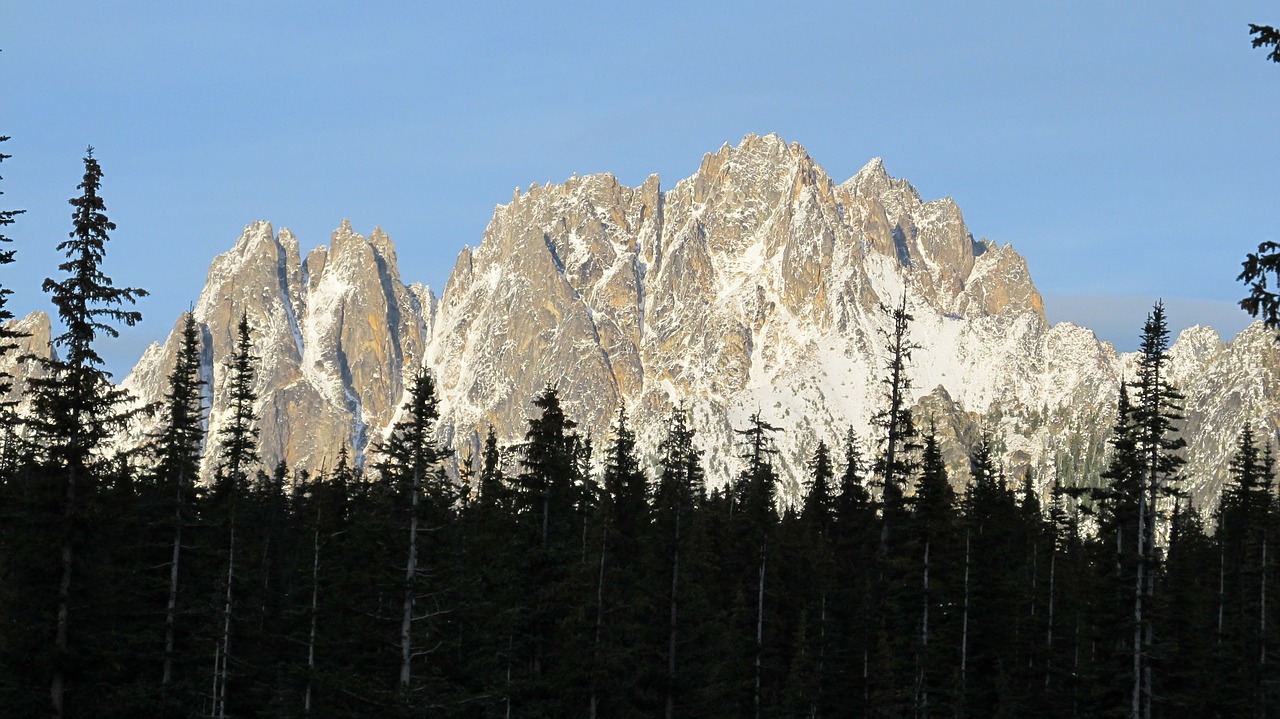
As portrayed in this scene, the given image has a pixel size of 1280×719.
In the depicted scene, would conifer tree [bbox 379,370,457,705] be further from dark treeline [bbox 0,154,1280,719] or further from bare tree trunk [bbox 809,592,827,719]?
bare tree trunk [bbox 809,592,827,719]

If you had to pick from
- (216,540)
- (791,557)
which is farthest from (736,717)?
(216,540)

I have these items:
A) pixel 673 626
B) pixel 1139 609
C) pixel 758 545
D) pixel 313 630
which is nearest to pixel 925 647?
pixel 1139 609

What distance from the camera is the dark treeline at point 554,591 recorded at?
41281 millimetres

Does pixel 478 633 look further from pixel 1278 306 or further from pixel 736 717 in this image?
pixel 1278 306

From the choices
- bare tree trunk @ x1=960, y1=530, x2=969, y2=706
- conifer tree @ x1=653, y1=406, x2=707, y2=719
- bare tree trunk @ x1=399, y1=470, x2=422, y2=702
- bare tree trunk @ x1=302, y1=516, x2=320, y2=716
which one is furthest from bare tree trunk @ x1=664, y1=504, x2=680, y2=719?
bare tree trunk @ x1=399, y1=470, x2=422, y2=702

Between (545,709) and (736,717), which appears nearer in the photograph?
(545,709)

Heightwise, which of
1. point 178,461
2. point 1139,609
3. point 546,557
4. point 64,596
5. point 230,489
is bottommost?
point 64,596

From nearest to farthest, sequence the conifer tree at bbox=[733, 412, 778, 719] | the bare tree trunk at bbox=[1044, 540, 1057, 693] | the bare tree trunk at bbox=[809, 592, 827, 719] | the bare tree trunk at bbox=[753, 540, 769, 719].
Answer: the bare tree trunk at bbox=[753, 540, 769, 719], the conifer tree at bbox=[733, 412, 778, 719], the bare tree trunk at bbox=[809, 592, 827, 719], the bare tree trunk at bbox=[1044, 540, 1057, 693]

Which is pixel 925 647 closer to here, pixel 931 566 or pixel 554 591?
pixel 931 566

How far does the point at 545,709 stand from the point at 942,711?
659 inches

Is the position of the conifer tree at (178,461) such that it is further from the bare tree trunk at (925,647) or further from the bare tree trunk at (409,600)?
the bare tree trunk at (925,647)

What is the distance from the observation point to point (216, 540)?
6153 centimetres

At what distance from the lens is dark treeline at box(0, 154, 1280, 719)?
4128 centimetres

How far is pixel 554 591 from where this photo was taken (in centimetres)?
5391
